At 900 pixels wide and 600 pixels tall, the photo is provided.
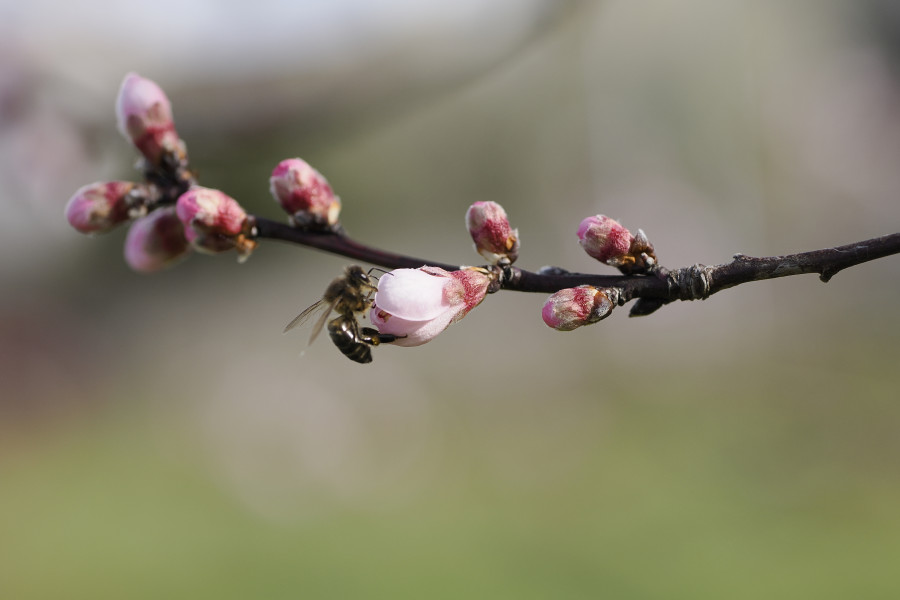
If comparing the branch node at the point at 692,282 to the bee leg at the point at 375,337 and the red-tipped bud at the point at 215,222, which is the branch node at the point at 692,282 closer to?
the bee leg at the point at 375,337

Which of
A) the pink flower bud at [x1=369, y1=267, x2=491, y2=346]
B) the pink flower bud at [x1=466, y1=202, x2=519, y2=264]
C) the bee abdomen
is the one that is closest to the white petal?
the pink flower bud at [x1=369, y1=267, x2=491, y2=346]

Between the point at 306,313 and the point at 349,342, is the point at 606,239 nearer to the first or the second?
the point at 349,342

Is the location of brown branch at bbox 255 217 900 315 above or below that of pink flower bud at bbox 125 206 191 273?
below

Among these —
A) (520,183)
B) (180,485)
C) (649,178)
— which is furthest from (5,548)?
(520,183)

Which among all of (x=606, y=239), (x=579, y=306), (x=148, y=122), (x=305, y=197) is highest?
(x=148, y=122)

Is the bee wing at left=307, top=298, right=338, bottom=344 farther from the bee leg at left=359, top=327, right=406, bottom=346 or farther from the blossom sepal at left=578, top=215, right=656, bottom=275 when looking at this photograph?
the blossom sepal at left=578, top=215, right=656, bottom=275

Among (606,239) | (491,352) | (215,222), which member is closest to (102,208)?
(215,222)

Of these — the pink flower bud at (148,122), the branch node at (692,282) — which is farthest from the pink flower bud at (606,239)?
the pink flower bud at (148,122)
